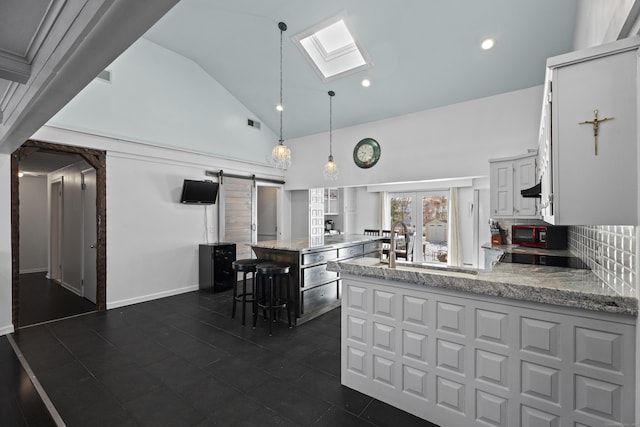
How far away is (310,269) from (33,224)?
7.52 m

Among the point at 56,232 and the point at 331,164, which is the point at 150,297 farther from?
the point at 331,164

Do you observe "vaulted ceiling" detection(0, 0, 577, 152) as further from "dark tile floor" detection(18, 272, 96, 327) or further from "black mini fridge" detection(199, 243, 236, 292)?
"black mini fridge" detection(199, 243, 236, 292)

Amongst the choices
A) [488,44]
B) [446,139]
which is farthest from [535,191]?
[446,139]

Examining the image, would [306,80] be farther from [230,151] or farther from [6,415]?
[6,415]

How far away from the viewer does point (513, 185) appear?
4012 millimetres

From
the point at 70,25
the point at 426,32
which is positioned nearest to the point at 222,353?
the point at 70,25

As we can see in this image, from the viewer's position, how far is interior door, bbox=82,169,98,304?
4328 mm

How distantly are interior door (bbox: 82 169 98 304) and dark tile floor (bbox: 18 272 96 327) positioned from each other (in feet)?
0.65

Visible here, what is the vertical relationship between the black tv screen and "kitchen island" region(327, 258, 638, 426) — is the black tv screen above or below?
above

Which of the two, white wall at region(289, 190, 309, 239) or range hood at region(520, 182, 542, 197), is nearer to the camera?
range hood at region(520, 182, 542, 197)

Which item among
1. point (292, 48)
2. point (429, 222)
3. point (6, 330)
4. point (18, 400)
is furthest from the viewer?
point (429, 222)

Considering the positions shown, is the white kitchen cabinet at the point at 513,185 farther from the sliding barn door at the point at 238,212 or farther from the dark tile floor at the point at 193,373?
the sliding barn door at the point at 238,212

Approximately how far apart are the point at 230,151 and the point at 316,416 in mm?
4937

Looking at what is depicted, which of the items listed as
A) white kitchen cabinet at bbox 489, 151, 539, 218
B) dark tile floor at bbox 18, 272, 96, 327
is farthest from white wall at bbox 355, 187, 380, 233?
dark tile floor at bbox 18, 272, 96, 327
